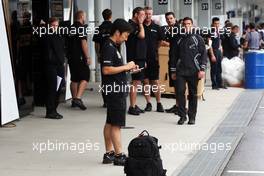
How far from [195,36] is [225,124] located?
1.70 meters

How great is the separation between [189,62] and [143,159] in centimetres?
450

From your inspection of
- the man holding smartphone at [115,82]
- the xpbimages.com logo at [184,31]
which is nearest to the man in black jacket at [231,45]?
the xpbimages.com logo at [184,31]

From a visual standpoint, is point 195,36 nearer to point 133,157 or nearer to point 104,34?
point 104,34

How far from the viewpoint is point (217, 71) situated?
1638 cm

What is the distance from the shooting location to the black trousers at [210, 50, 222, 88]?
16.2 meters

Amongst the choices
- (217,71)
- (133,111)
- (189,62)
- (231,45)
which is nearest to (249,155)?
(189,62)

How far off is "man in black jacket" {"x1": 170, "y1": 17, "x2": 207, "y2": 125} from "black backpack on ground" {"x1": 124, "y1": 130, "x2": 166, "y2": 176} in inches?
172

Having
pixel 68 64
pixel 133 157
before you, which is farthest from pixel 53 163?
pixel 68 64

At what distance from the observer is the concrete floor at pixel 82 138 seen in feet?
25.0

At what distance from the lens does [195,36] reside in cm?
1058

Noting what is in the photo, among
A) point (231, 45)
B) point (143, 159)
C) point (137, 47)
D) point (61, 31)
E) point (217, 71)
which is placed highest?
point (61, 31)

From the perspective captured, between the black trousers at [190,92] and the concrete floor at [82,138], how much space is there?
263 mm

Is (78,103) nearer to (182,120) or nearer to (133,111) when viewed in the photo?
(133,111)

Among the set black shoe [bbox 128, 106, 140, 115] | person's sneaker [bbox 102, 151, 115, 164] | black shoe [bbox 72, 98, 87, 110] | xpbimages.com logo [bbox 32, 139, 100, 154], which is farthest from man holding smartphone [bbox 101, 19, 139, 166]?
black shoe [bbox 72, 98, 87, 110]
